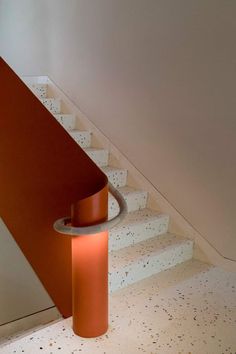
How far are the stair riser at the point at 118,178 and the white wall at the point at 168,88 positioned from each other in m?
0.16

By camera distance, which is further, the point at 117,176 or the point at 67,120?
the point at 67,120

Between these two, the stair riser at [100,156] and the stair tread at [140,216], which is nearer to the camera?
the stair tread at [140,216]

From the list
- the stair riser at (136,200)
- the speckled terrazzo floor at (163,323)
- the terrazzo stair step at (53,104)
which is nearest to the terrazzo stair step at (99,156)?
the stair riser at (136,200)

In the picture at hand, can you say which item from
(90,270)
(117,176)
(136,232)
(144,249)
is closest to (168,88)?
(117,176)

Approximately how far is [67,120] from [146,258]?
1.80 metres

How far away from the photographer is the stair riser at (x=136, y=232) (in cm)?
265

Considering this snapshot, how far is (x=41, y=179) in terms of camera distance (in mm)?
2234

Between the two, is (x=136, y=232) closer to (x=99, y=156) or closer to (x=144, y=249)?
(x=144, y=249)

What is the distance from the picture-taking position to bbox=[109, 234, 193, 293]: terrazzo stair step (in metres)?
2.39

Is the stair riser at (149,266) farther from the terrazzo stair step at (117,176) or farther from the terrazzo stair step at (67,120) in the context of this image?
the terrazzo stair step at (67,120)

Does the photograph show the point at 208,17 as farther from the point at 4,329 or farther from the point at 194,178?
the point at 4,329

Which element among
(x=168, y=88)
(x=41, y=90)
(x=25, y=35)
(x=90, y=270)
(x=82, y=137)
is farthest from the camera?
(x=25, y=35)

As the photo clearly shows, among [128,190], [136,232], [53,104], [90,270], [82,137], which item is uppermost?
[53,104]

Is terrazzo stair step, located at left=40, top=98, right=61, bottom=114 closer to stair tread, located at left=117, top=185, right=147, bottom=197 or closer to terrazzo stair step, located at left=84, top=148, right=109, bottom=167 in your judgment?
terrazzo stair step, located at left=84, top=148, right=109, bottom=167
